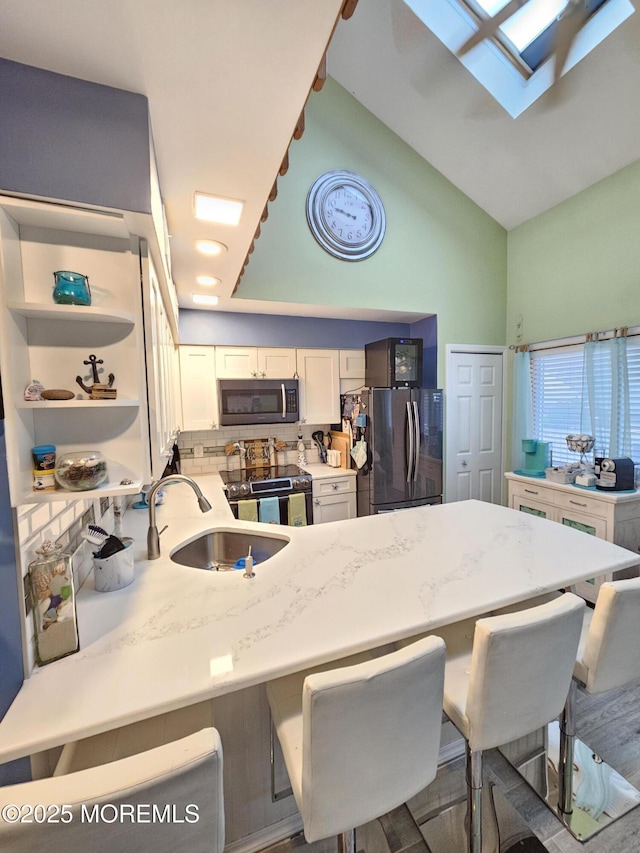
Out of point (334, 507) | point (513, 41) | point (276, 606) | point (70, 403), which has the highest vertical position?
point (513, 41)

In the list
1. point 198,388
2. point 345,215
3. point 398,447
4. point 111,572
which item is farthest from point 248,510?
point 345,215

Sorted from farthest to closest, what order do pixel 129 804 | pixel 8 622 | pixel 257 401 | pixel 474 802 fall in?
1. pixel 257 401
2. pixel 474 802
3. pixel 8 622
4. pixel 129 804

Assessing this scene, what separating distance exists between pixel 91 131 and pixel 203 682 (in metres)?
1.36

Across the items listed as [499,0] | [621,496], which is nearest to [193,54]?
[499,0]

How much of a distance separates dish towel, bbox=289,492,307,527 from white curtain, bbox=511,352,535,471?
7.59 feet

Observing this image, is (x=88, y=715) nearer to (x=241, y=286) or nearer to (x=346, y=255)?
(x=241, y=286)

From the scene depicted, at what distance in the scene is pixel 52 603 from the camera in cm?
90

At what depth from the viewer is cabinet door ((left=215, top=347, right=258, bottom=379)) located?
3.19m

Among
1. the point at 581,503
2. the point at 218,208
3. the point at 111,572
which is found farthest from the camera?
the point at 581,503

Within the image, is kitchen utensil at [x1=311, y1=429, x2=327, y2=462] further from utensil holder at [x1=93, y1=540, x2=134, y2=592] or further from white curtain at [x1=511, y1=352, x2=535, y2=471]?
utensil holder at [x1=93, y1=540, x2=134, y2=592]

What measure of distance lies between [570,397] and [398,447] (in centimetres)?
164

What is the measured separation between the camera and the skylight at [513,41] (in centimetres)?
229

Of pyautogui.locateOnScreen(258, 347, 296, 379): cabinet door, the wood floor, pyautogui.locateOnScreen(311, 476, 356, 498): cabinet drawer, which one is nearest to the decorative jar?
the wood floor

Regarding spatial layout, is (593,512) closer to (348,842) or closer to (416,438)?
(416,438)
